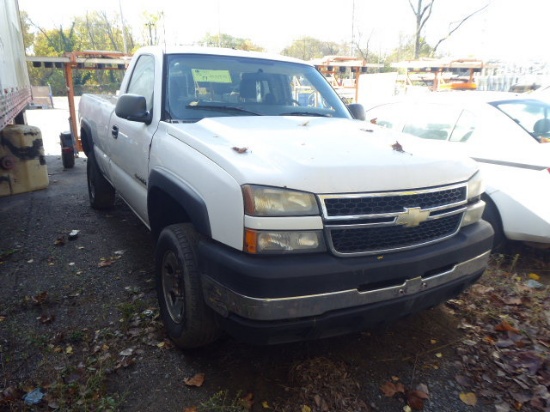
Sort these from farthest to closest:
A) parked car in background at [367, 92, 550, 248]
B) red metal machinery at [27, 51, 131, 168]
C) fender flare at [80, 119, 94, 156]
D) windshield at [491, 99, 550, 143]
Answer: red metal machinery at [27, 51, 131, 168] < fender flare at [80, 119, 94, 156] < windshield at [491, 99, 550, 143] < parked car in background at [367, 92, 550, 248]

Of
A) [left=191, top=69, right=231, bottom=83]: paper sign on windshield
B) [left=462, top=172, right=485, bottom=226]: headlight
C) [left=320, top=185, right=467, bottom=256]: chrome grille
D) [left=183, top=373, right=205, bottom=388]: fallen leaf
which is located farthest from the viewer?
[left=191, top=69, right=231, bottom=83]: paper sign on windshield

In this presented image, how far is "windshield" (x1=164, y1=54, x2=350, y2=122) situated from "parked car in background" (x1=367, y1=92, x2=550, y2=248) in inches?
46.5

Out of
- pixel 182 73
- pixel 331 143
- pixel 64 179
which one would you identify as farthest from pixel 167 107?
pixel 64 179

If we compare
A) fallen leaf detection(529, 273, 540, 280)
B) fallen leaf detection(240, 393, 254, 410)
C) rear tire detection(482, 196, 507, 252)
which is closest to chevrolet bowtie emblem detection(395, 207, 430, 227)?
fallen leaf detection(240, 393, 254, 410)

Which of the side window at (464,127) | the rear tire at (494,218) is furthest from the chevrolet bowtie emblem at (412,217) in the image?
the side window at (464,127)

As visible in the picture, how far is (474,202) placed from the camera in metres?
2.85

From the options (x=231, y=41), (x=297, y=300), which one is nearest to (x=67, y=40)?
(x=231, y=41)

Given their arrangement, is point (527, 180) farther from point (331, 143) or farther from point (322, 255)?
point (322, 255)

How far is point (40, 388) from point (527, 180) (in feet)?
13.6

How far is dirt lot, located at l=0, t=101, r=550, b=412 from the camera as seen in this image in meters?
2.49

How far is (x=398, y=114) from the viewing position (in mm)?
5484

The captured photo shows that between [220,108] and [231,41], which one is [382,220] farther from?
[231,41]

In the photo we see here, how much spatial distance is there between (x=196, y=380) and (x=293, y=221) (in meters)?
1.23

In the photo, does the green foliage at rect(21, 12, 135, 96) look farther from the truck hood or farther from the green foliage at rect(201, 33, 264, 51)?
the truck hood
